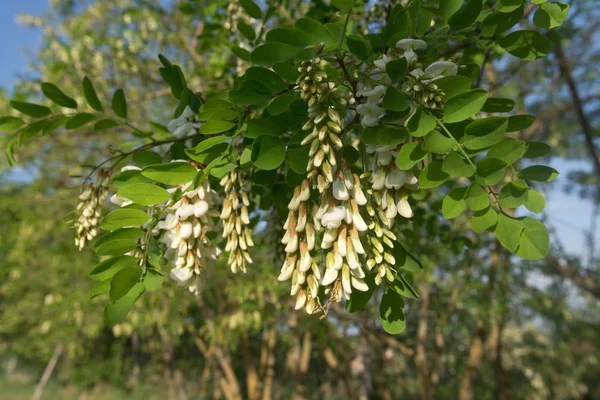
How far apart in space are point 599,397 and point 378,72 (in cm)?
1094

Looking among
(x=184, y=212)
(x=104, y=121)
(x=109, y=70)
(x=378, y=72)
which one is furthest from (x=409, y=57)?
(x=109, y=70)

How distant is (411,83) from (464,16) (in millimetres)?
165

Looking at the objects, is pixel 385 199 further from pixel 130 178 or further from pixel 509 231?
pixel 130 178

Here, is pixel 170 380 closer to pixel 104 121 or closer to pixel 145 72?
pixel 145 72

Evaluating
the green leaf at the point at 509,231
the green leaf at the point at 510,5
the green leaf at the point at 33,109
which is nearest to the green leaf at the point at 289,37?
the green leaf at the point at 510,5

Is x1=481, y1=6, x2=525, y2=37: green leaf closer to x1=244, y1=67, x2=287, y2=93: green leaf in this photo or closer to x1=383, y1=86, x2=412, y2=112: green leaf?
x1=383, y1=86, x2=412, y2=112: green leaf

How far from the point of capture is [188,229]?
739mm

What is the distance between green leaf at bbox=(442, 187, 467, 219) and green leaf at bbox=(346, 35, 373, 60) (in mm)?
265

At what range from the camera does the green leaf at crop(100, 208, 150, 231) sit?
2.42ft

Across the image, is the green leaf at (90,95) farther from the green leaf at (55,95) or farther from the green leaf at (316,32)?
the green leaf at (316,32)

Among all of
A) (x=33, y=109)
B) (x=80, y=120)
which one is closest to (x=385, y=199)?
(x=80, y=120)

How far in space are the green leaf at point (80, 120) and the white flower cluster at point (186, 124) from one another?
227 mm

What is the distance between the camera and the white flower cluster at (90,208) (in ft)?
3.11

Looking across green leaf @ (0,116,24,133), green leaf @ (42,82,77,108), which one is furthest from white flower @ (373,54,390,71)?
green leaf @ (0,116,24,133)
